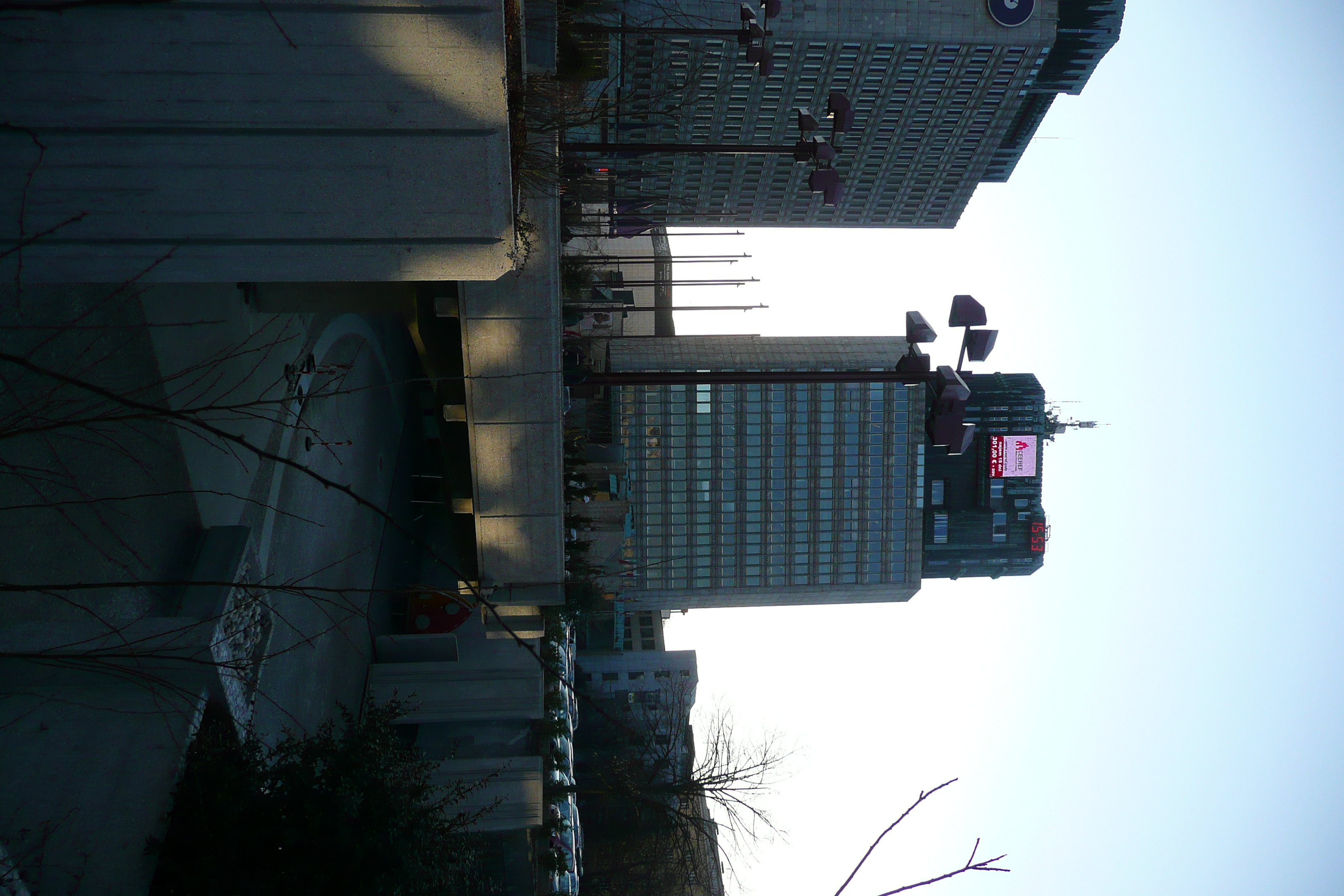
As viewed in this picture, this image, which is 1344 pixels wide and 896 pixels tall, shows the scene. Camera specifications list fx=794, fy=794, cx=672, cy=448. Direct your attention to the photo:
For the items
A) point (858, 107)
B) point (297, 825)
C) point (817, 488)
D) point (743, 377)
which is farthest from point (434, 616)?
point (858, 107)

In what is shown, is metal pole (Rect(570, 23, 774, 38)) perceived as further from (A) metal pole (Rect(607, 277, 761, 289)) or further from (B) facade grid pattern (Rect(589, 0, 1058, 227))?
(B) facade grid pattern (Rect(589, 0, 1058, 227))


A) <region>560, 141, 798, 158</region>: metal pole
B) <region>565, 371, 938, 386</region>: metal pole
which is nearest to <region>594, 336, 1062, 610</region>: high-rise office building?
<region>560, 141, 798, 158</region>: metal pole

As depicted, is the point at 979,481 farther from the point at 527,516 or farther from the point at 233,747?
the point at 233,747

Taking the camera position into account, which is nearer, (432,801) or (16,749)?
(16,749)

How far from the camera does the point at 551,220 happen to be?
9531 mm

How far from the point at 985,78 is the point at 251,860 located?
5419 cm

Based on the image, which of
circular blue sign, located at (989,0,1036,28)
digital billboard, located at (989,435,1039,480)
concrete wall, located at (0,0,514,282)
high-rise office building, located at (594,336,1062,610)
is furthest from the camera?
digital billboard, located at (989,435,1039,480)

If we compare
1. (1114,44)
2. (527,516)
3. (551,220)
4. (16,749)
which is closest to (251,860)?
(16,749)

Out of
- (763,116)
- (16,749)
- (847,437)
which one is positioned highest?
(763,116)

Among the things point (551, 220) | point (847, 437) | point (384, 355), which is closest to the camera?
point (551, 220)

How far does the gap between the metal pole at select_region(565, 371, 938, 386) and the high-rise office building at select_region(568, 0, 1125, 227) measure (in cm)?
2926

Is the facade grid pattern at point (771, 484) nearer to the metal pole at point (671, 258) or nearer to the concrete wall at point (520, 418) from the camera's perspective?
the metal pole at point (671, 258)

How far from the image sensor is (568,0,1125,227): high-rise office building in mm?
44750

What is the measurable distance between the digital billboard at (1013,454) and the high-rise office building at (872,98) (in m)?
18.0
